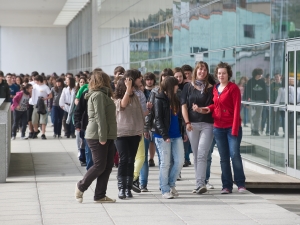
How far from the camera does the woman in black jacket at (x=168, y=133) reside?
9.41 m

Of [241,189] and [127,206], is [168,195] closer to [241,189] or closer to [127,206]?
[127,206]

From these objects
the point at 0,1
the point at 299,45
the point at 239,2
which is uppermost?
the point at 0,1

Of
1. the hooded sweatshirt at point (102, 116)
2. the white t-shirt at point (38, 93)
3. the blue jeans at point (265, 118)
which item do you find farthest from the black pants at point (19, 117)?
the hooded sweatshirt at point (102, 116)

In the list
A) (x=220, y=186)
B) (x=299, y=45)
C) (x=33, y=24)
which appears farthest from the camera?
(x=33, y=24)

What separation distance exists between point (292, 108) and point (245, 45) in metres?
2.70

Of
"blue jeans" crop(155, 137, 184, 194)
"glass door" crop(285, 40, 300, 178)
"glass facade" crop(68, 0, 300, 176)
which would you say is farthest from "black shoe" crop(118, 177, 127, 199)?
"glass facade" crop(68, 0, 300, 176)

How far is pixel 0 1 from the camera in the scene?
41.5 m

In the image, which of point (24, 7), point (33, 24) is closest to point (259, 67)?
point (24, 7)

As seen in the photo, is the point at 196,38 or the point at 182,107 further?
the point at 196,38

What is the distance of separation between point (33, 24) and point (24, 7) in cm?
1642

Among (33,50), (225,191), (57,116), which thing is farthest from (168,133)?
(33,50)

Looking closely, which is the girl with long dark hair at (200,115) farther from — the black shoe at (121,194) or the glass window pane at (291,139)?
the glass window pane at (291,139)

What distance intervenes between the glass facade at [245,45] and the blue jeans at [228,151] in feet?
7.25

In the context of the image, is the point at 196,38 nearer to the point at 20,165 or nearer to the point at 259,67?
the point at 259,67
